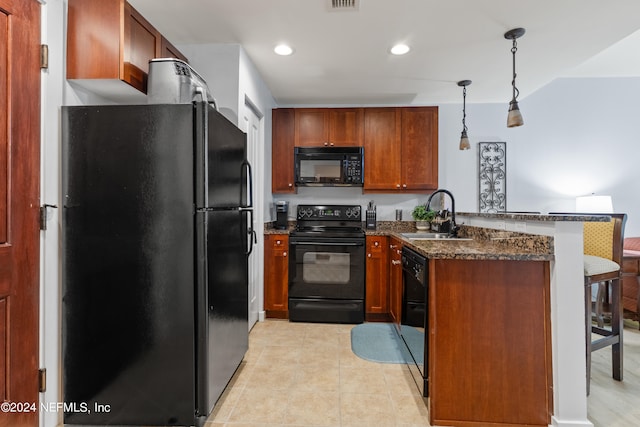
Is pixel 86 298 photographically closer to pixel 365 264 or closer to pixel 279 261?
pixel 279 261

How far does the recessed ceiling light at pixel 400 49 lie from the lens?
2435 mm

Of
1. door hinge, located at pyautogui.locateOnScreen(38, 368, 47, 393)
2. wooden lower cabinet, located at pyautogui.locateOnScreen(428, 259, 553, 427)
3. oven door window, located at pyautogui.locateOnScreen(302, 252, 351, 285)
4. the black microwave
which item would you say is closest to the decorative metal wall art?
the black microwave

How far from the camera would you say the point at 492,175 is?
379cm

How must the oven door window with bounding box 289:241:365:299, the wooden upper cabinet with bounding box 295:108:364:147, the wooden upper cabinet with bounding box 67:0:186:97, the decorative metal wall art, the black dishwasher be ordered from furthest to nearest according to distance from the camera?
the decorative metal wall art, the wooden upper cabinet with bounding box 295:108:364:147, the oven door window with bounding box 289:241:365:299, the black dishwasher, the wooden upper cabinet with bounding box 67:0:186:97

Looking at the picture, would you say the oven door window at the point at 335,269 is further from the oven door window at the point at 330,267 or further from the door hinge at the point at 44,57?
the door hinge at the point at 44,57

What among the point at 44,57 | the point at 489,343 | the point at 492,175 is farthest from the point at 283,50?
the point at 492,175

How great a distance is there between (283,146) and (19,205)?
8.19 feet

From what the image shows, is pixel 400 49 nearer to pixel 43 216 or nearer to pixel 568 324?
pixel 568 324

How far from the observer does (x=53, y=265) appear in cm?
155

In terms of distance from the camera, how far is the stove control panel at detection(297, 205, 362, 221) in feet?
12.0

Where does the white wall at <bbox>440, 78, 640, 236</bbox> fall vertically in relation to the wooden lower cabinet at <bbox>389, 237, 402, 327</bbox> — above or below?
above

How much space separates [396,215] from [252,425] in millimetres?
2796

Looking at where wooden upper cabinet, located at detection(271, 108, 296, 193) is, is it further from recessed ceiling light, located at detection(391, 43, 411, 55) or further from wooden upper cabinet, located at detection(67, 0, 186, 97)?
wooden upper cabinet, located at detection(67, 0, 186, 97)

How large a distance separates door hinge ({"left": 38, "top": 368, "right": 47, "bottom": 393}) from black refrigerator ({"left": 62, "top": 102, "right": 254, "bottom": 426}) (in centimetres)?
9
